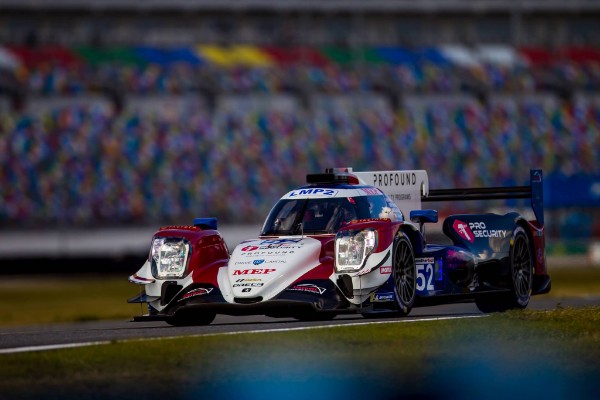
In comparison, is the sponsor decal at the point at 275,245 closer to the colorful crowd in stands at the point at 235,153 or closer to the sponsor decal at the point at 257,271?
the sponsor decal at the point at 257,271

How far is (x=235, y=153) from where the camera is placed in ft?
128

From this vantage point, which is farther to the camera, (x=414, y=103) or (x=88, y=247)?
(x=414, y=103)

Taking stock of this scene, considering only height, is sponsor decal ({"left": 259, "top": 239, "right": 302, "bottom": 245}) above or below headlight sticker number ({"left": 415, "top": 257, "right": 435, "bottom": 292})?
above

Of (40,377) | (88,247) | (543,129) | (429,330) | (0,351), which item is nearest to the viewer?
(40,377)

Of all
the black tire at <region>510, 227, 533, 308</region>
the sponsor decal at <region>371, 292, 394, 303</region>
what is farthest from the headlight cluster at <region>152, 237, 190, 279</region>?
the black tire at <region>510, 227, 533, 308</region>

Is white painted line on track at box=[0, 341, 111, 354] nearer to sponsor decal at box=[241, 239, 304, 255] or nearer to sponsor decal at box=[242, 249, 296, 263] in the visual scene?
sponsor decal at box=[242, 249, 296, 263]

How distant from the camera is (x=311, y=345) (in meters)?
8.30

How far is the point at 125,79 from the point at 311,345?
34.8 metres

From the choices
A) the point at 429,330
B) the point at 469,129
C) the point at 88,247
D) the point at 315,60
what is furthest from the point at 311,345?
the point at 315,60

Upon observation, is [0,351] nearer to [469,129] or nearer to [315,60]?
[469,129]

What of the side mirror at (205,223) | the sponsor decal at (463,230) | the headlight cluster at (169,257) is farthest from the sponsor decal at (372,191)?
the headlight cluster at (169,257)

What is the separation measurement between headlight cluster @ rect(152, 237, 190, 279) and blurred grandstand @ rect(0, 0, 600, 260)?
22.8m

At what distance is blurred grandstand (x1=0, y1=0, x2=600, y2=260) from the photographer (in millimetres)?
36188

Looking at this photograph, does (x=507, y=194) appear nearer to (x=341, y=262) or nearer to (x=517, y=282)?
(x=517, y=282)
